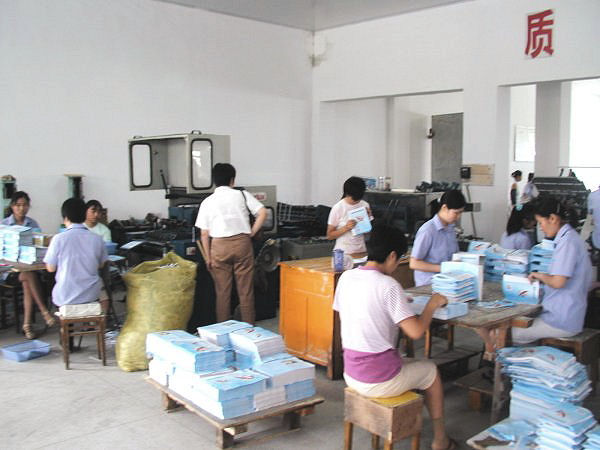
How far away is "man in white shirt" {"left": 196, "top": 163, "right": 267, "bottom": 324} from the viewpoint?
5.05 meters

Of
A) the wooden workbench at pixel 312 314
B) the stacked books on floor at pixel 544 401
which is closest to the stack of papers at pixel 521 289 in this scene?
the stacked books on floor at pixel 544 401

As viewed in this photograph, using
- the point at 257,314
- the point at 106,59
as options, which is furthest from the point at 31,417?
the point at 106,59

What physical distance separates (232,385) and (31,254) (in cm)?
282

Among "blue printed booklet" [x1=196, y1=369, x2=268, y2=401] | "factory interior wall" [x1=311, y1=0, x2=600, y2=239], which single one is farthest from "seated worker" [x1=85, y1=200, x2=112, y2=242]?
"factory interior wall" [x1=311, y1=0, x2=600, y2=239]

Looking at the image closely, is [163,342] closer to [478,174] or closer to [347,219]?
[347,219]

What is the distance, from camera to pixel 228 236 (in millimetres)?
5062

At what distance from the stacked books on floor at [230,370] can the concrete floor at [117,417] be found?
0.79 feet

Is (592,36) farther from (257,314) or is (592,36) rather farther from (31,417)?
(31,417)

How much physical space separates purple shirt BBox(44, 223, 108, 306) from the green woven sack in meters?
0.31

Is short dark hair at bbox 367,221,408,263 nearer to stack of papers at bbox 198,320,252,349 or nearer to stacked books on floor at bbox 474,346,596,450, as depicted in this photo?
stacked books on floor at bbox 474,346,596,450

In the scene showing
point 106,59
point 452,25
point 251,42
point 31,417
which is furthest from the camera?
point 251,42

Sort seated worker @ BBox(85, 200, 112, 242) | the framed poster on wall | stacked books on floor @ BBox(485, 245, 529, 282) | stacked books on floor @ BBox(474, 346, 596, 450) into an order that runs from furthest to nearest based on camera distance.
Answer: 1. the framed poster on wall
2. seated worker @ BBox(85, 200, 112, 242)
3. stacked books on floor @ BBox(485, 245, 529, 282)
4. stacked books on floor @ BBox(474, 346, 596, 450)

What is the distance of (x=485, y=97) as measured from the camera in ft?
26.6

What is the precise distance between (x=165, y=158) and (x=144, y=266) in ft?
5.10
